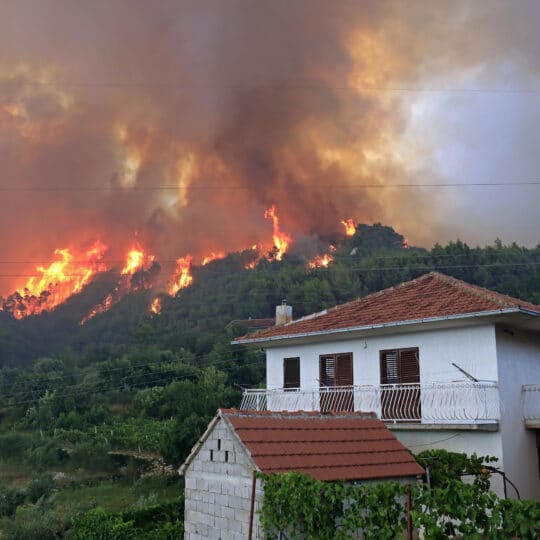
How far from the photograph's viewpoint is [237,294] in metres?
88.8

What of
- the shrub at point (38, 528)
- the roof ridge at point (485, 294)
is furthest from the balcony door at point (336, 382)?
the shrub at point (38, 528)

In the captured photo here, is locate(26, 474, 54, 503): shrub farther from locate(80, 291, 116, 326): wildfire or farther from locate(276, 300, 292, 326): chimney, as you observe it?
locate(80, 291, 116, 326): wildfire

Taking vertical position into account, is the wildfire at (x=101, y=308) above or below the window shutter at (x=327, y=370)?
above

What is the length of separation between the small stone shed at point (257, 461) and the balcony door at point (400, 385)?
13.0 feet

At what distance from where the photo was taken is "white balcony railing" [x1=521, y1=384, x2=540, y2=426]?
17516 mm

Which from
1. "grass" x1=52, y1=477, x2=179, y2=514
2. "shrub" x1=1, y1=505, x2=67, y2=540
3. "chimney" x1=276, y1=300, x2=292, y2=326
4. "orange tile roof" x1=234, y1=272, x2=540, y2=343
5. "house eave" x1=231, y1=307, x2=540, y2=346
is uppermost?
"chimney" x1=276, y1=300, x2=292, y2=326

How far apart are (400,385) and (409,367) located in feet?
2.34

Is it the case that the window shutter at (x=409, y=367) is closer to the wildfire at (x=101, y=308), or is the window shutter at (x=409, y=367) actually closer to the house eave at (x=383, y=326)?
the house eave at (x=383, y=326)

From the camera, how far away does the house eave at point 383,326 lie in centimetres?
1596

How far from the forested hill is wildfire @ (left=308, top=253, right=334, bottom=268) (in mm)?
1192

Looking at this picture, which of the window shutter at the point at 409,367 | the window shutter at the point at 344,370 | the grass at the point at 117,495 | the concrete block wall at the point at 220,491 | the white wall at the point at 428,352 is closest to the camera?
the concrete block wall at the point at 220,491

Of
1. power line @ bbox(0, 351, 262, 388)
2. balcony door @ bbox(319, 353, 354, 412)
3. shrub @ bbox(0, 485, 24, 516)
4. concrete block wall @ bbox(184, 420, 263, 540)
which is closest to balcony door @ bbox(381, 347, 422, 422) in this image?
balcony door @ bbox(319, 353, 354, 412)

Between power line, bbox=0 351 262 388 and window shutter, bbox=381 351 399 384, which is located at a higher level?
power line, bbox=0 351 262 388

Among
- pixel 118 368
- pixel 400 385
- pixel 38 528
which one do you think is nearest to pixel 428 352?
→ pixel 400 385
